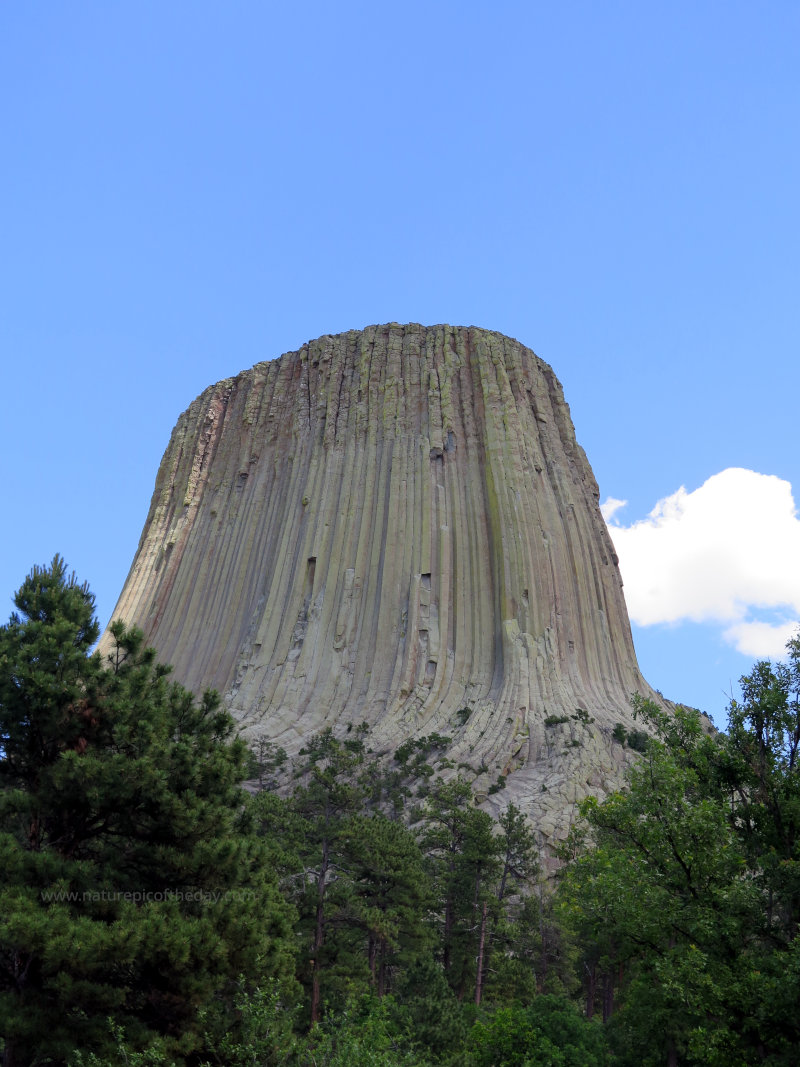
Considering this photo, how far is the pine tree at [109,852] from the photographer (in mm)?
10328

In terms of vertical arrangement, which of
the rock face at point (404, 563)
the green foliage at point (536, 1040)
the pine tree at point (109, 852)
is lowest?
the green foliage at point (536, 1040)

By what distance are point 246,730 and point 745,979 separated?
122ft

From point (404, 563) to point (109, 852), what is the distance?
126 ft

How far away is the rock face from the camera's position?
147ft

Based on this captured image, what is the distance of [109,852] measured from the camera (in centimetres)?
1179

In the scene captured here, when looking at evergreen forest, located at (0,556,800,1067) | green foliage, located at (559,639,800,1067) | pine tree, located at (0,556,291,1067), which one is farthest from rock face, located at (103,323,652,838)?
pine tree, located at (0,556,291,1067)

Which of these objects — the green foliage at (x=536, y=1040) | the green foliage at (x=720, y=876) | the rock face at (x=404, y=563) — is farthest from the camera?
the rock face at (x=404, y=563)

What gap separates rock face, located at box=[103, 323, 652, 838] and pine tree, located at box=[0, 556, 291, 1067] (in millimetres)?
26934

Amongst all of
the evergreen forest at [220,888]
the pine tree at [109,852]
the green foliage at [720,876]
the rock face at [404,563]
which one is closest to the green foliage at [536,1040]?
the evergreen forest at [220,888]

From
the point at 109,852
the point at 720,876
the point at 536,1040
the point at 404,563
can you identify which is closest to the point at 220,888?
the point at 109,852

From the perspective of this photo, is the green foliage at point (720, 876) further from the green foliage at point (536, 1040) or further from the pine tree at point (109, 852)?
the pine tree at point (109, 852)

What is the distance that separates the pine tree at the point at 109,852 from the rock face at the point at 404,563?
2693cm

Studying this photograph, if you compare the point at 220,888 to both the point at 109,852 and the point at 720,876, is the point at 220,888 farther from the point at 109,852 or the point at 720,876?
the point at 720,876

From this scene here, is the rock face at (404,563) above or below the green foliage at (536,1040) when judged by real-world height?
above
